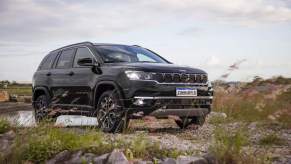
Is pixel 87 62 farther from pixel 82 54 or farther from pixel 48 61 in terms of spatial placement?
pixel 48 61

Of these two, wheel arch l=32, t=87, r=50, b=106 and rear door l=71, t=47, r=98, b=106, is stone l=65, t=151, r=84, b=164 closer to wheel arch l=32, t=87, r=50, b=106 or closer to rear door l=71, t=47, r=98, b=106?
rear door l=71, t=47, r=98, b=106

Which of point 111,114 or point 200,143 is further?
point 111,114

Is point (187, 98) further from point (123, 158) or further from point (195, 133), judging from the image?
point (123, 158)

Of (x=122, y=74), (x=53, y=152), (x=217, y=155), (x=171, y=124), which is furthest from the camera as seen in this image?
(x=171, y=124)

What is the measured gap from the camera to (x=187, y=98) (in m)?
9.94

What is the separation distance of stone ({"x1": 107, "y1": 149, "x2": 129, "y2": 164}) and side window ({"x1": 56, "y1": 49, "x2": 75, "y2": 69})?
16.9ft

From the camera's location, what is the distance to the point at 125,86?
9.62 m

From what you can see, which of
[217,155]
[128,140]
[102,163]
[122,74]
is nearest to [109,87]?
[122,74]

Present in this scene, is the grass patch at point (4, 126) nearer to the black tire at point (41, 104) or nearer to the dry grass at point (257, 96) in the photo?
the black tire at point (41, 104)

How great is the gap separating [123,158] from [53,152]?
1516 millimetres

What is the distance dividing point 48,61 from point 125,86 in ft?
12.7

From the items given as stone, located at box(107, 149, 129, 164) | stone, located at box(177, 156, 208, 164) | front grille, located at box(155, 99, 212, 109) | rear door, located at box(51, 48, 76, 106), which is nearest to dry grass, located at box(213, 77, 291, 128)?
stone, located at box(177, 156, 208, 164)

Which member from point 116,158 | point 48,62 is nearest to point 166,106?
point 116,158

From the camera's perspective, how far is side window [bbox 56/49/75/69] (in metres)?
11.6
